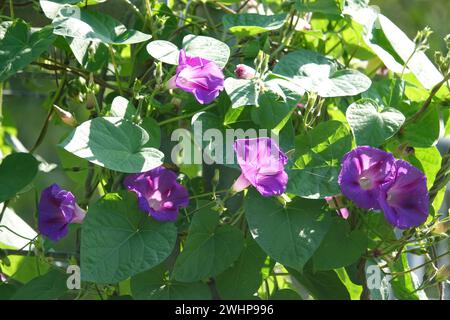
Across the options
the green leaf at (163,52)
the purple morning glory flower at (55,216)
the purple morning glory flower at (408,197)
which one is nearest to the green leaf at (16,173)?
the purple morning glory flower at (55,216)

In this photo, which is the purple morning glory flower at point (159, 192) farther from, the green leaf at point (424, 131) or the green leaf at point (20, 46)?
the green leaf at point (424, 131)

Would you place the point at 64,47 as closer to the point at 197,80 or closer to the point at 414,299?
the point at 197,80

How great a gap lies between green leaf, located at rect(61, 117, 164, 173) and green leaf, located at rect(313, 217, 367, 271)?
272mm

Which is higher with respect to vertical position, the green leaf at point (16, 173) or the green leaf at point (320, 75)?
the green leaf at point (320, 75)

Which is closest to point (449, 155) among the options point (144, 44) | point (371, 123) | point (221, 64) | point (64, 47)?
point (371, 123)

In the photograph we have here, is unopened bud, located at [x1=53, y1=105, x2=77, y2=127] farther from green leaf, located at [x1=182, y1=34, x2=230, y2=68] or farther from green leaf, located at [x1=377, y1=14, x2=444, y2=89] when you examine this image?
green leaf, located at [x1=377, y1=14, x2=444, y2=89]

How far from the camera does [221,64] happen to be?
3.41 ft

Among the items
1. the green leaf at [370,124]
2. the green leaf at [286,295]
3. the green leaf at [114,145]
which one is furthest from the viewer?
the green leaf at [286,295]

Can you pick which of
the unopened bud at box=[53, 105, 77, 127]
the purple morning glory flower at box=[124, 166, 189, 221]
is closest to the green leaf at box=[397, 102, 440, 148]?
the purple morning glory flower at box=[124, 166, 189, 221]

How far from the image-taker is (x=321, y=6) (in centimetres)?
117

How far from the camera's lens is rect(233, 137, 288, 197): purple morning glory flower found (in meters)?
0.97

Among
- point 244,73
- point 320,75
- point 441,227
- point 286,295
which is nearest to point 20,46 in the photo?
point 244,73

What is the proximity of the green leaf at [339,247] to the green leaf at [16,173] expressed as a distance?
0.44 meters

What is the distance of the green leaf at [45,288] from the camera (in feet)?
3.51
